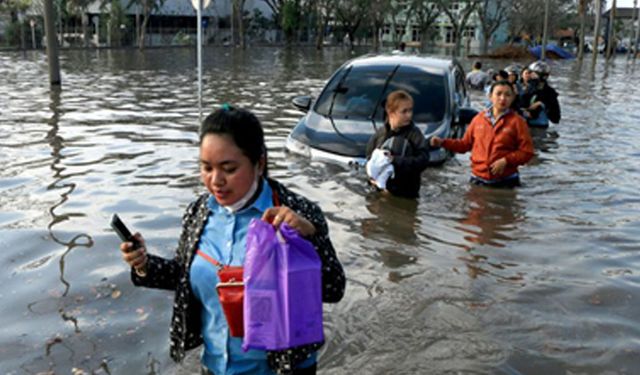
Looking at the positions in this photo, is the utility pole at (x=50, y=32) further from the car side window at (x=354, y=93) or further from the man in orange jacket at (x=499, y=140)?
the man in orange jacket at (x=499, y=140)

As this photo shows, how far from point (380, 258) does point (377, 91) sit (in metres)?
3.70

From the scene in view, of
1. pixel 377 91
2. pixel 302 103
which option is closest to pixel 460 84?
pixel 377 91

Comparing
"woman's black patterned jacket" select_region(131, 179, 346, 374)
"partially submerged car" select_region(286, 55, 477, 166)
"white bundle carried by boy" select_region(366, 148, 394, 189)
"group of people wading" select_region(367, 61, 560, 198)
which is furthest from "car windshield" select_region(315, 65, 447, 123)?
"woman's black patterned jacket" select_region(131, 179, 346, 374)

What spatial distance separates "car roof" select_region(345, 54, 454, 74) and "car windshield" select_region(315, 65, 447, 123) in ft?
0.42

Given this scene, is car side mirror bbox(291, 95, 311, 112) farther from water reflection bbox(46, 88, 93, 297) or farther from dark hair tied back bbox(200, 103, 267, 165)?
dark hair tied back bbox(200, 103, 267, 165)

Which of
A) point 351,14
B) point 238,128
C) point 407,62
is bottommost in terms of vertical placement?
point 238,128

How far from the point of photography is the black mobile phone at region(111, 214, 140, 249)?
2357 mm

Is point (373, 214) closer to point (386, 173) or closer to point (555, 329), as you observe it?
point (386, 173)

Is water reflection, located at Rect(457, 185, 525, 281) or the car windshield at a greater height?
the car windshield

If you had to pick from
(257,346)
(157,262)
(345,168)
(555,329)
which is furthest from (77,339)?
(345,168)

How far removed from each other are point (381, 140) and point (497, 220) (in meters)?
1.66

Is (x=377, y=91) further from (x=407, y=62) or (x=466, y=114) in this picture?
(x=466, y=114)

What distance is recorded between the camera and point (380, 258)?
5.93 m

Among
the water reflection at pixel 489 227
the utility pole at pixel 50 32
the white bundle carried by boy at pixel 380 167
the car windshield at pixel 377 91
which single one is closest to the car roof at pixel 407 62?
the car windshield at pixel 377 91
